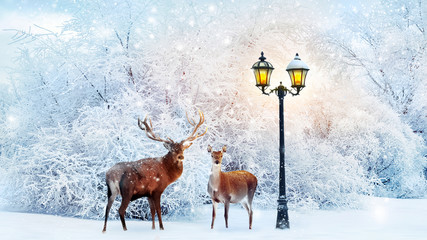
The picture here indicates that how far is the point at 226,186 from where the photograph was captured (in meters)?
9.18

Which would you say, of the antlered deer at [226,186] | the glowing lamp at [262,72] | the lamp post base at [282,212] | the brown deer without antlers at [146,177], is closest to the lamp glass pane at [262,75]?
the glowing lamp at [262,72]

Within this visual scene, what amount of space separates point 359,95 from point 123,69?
31.6ft

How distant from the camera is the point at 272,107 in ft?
47.3

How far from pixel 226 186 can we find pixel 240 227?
133 cm

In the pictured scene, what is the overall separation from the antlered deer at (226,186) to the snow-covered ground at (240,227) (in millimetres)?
593

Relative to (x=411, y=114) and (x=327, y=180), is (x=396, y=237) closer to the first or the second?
(x=327, y=180)

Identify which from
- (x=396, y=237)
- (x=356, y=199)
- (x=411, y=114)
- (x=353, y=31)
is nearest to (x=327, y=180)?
(x=356, y=199)

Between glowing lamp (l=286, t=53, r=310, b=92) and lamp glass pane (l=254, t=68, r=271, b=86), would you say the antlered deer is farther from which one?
glowing lamp (l=286, t=53, r=310, b=92)

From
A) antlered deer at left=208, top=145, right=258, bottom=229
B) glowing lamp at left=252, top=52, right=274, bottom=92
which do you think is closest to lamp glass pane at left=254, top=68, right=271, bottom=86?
glowing lamp at left=252, top=52, right=274, bottom=92

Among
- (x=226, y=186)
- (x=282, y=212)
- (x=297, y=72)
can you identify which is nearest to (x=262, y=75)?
(x=297, y=72)

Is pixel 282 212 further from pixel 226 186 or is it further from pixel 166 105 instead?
pixel 166 105

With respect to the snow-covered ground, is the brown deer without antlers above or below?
above

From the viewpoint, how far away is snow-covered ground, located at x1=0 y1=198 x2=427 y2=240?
8.66m

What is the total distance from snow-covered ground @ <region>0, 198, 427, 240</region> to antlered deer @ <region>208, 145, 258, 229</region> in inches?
23.4
